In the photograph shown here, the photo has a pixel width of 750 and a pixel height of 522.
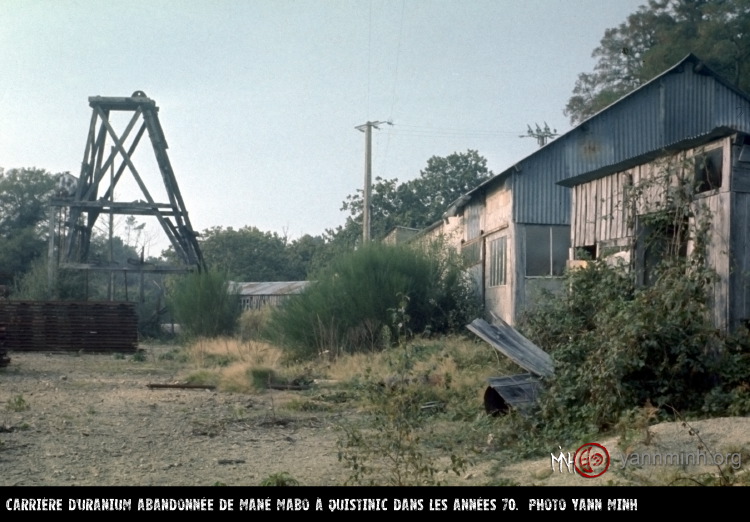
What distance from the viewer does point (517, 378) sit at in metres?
9.62

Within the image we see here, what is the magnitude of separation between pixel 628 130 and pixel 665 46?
36.9 ft

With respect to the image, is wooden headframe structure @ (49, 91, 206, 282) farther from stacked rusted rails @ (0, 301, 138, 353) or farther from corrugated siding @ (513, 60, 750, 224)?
corrugated siding @ (513, 60, 750, 224)

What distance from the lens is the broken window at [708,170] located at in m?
9.16

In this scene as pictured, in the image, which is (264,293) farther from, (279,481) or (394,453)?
(279,481)

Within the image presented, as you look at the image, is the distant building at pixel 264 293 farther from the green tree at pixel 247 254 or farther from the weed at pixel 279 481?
the weed at pixel 279 481

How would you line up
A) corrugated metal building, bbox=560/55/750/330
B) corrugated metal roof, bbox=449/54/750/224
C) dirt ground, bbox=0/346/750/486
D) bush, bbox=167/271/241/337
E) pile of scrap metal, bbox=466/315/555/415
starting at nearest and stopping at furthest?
dirt ground, bbox=0/346/750/486, corrugated metal building, bbox=560/55/750/330, pile of scrap metal, bbox=466/315/555/415, corrugated metal roof, bbox=449/54/750/224, bush, bbox=167/271/241/337

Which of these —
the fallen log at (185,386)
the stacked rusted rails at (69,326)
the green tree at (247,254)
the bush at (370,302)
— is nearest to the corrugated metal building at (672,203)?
the bush at (370,302)

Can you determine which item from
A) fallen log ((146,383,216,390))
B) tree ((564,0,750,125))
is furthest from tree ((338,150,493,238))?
fallen log ((146,383,216,390))

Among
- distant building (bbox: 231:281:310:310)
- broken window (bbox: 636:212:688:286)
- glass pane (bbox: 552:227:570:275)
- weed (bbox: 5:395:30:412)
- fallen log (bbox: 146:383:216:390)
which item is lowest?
fallen log (bbox: 146:383:216:390)

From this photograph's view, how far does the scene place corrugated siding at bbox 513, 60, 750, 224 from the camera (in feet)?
59.8

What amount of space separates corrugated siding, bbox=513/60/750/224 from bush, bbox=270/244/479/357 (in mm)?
2792

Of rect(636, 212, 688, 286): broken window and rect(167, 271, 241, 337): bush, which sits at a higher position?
rect(636, 212, 688, 286): broken window

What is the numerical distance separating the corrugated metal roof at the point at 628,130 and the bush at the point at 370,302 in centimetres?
274
